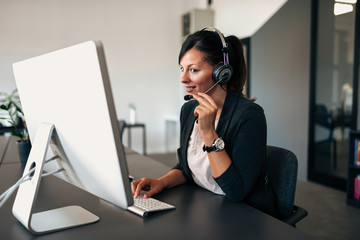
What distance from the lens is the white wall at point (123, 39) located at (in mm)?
4715

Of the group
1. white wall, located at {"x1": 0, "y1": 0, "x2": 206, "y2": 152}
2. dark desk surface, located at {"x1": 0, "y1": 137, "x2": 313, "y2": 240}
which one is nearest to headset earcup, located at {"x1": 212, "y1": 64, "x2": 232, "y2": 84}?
dark desk surface, located at {"x1": 0, "y1": 137, "x2": 313, "y2": 240}

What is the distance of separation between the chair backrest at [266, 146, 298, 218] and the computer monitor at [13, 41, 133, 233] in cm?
69

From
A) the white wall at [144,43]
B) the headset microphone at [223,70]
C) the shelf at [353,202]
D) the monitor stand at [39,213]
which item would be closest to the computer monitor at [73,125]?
the monitor stand at [39,213]

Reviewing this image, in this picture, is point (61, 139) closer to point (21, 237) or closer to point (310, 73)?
point (21, 237)

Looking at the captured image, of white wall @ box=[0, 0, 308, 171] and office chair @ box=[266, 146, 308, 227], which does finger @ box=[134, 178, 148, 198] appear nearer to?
office chair @ box=[266, 146, 308, 227]

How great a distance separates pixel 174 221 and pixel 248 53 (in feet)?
13.4

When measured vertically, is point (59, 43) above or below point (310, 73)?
above

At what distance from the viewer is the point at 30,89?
840mm

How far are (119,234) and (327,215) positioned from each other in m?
2.45

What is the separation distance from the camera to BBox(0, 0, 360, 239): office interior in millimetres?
3461

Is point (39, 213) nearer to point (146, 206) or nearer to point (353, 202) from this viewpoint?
point (146, 206)

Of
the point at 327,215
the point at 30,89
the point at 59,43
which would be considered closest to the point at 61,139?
the point at 30,89

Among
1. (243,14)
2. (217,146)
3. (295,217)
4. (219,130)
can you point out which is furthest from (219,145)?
(243,14)

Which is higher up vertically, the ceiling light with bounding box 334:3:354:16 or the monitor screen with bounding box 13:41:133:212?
the ceiling light with bounding box 334:3:354:16
